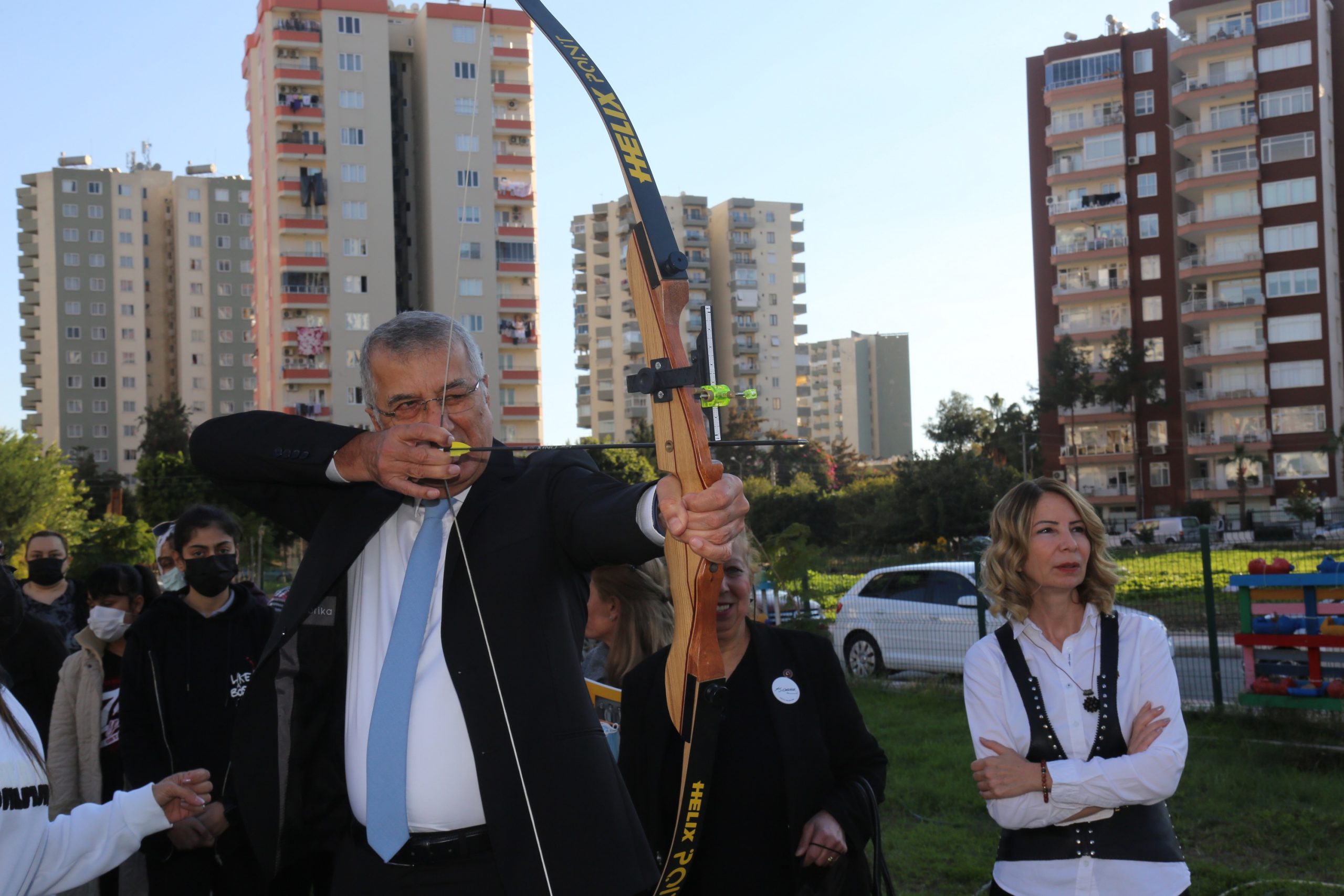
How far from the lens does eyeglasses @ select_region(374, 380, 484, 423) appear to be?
2102 mm

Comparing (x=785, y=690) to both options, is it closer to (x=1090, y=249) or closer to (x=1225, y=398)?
(x=1225, y=398)

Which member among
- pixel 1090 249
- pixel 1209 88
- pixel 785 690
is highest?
pixel 1209 88

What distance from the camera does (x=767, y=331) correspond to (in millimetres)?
89500

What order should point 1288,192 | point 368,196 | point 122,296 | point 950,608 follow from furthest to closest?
point 122,296 < point 368,196 < point 1288,192 < point 950,608

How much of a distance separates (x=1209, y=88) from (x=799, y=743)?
52713mm

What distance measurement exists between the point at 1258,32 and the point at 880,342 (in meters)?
87.5

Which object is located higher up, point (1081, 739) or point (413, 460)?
point (413, 460)

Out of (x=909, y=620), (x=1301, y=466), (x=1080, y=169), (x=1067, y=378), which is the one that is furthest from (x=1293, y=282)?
(x=909, y=620)

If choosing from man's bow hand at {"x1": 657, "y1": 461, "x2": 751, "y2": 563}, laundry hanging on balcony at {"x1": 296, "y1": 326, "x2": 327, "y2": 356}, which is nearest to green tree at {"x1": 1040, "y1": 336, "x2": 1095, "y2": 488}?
laundry hanging on balcony at {"x1": 296, "y1": 326, "x2": 327, "y2": 356}

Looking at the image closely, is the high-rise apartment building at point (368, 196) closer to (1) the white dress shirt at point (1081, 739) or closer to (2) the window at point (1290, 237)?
(2) the window at point (1290, 237)

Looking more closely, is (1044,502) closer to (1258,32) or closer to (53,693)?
(53,693)

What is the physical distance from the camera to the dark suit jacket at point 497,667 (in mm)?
1810

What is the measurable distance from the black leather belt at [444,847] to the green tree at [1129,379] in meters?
50.5

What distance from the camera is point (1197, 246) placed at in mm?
49844
